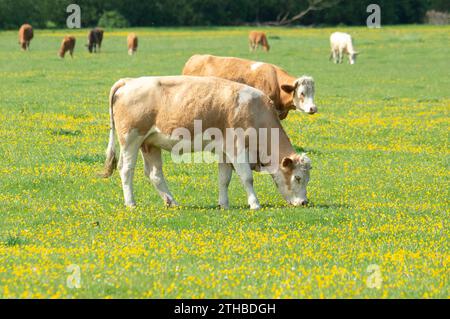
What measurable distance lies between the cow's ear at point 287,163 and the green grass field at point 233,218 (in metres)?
0.56

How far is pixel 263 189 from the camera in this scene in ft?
49.0

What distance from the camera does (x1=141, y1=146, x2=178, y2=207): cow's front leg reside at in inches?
522

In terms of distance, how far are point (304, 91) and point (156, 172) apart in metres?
4.58

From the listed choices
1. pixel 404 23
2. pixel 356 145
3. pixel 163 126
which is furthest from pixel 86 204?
pixel 404 23

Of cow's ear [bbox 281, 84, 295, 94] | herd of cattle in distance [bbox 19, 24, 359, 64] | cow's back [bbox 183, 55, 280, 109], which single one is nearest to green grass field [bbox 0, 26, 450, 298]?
cow's ear [bbox 281, 84, 295, 94]

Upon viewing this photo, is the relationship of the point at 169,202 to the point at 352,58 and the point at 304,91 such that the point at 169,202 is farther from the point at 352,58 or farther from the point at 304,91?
the point at 352,58

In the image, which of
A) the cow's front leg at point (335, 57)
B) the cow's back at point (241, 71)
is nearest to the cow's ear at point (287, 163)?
the cow's back at point (241, 71)

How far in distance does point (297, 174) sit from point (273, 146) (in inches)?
20.0

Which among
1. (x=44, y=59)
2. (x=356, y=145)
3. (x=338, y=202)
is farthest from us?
(x=44, y=59)

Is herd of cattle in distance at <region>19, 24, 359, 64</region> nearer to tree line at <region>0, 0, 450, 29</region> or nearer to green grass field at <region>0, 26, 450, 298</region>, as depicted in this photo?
green grass field at <region>0, 26, 450, 298</region>

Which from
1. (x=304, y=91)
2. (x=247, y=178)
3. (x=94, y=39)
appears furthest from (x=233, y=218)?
(x=94, y=39)

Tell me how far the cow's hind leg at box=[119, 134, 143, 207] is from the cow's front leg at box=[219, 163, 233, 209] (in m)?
1.11

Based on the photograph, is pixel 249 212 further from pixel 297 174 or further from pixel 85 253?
pixel 85 253

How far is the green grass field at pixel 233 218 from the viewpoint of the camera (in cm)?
901
